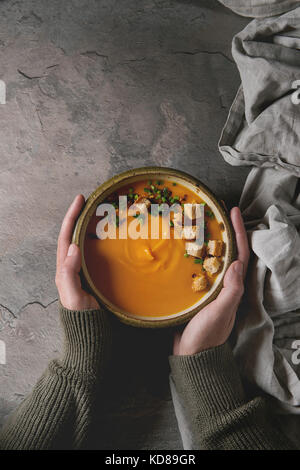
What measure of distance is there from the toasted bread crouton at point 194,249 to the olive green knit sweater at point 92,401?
0.33 metres

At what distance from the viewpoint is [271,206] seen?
4.35ft

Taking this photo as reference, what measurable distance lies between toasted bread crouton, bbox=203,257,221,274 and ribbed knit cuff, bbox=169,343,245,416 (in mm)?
272

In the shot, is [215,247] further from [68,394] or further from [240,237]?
[68,394]

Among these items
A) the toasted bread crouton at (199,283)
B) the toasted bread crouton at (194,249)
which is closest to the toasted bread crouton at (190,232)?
the toasted bread crouton at (194,249)

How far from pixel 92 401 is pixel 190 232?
25.5 inches

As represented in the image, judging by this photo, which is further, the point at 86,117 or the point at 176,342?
the point at 86,117

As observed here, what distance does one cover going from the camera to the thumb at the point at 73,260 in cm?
121

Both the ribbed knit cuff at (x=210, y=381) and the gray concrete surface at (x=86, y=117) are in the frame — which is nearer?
the ribbed knit cuff at (x=210, y=381)

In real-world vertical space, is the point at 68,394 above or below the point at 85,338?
below

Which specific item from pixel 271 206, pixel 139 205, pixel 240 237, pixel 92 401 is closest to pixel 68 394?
pixel 92 401

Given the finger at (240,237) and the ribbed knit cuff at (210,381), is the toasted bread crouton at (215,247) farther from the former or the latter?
the ribbed knit cuff at (210,381)

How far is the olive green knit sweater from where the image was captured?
4.05 feet

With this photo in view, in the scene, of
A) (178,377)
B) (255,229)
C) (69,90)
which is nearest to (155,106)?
(69,90)
